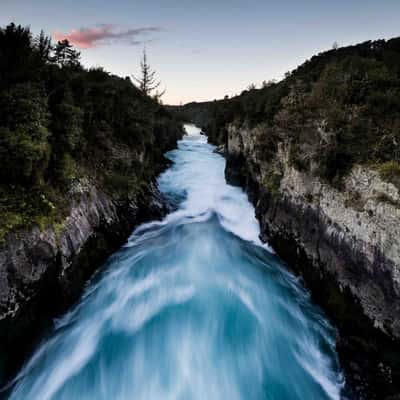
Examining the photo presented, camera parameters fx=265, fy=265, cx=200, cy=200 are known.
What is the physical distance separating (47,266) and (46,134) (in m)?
3.11

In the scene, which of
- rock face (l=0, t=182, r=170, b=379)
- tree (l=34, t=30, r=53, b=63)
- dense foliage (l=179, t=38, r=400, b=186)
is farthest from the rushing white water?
tree (l=34, t=30, r=53, b=63)

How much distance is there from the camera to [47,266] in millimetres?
6145

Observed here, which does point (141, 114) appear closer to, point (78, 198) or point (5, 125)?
point (78, 198)

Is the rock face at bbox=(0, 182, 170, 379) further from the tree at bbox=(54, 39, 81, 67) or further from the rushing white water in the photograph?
the tree at bbox=(54, 39, 81, 67)

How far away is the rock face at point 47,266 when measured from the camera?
522 centimetres

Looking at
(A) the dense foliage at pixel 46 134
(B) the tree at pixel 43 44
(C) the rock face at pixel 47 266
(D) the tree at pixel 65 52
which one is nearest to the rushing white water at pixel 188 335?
(C) the rock face at pixel 47 266

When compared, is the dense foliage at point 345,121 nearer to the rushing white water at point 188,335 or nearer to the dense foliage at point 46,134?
the rushing white water at point 188,335

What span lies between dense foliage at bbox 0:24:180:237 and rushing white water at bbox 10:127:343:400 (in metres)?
2.88

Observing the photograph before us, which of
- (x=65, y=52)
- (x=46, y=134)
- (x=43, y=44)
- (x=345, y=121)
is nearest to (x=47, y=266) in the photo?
(x=46, y=134)

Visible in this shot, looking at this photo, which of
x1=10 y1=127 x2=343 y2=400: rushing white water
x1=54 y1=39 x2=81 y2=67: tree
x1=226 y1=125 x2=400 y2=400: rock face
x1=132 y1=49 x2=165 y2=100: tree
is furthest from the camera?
x1=132 y1=49 x2=165 y2=100: tree

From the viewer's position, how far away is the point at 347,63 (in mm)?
9609

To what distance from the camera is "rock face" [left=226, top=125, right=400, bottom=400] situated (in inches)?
205

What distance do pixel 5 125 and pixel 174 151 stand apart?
2715 cm

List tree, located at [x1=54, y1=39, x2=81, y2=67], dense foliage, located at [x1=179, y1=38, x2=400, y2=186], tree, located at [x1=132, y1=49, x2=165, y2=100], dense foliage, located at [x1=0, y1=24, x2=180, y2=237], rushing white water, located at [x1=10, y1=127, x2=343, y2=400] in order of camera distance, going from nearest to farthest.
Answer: rushing white water, located at [x1=10, y1=127, x2=343, y2=400] < dense foliage, located at [x1=0, y1=24, x2=180, y2=237] < dense foliage, located at [x1=179, y1=38, x2=400, y2=186] < tree, located at [x1=54, y1=39, x2=81, y2=67] < tree, located at [x1=132, y1=49, x2=165, y2=100]
